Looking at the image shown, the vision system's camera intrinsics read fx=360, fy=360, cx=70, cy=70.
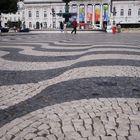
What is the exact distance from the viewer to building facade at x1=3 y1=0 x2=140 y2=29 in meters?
124

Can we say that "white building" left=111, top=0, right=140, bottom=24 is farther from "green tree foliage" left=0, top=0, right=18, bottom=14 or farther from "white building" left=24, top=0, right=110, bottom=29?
"green tree foliage" left=0, top=0, right=18, bottom=14

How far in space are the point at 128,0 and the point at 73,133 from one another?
125 metres

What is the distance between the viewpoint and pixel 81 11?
127 metres

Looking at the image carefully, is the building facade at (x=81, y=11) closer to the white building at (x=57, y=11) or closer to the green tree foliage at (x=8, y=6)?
the white building at (x=57, y=11)

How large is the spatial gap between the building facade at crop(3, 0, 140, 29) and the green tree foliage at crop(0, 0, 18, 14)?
76.6 metres

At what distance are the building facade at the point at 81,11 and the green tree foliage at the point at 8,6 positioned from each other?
7660 centimetres

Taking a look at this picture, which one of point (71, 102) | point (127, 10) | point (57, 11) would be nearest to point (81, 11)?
point (57, 11)

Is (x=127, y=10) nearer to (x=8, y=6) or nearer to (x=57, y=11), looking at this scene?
(x=57, y=11)

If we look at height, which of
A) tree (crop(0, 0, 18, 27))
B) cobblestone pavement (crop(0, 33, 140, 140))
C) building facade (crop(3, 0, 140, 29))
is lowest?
cobblestone pavement (crop(0, 33, 140, 140))

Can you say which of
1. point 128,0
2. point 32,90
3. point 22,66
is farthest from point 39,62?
point 128,0

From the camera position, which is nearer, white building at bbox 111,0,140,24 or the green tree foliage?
the green tree foliage

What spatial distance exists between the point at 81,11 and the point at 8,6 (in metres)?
87.3

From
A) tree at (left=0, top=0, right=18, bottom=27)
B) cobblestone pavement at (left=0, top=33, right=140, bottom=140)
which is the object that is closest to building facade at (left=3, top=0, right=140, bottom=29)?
tree at (left=0, top=0, right=18, bottom=27)

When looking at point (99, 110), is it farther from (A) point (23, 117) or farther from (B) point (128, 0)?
(B) point (128, 0)
